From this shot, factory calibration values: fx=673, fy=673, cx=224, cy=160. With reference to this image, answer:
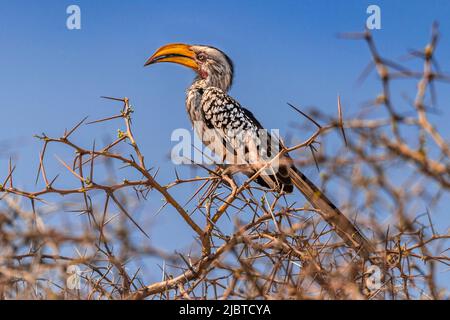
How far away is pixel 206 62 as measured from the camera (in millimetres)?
8203

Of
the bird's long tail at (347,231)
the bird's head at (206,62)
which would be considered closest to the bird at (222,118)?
the bird's head at (206,62)

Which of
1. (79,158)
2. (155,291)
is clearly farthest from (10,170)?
(155,291)

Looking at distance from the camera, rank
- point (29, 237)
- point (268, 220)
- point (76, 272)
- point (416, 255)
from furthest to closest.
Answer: point (268, 220)
point (416, 255)
point (76, 272)
point (29, 237)

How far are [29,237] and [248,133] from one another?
176 inches

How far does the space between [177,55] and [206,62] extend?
379mm

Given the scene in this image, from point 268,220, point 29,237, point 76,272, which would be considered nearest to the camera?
point 29,237

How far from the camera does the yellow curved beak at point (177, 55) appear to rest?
25.0 ft

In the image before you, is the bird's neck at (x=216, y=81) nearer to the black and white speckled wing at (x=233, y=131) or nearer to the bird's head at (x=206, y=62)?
the bird's head at (x=206, y=62)

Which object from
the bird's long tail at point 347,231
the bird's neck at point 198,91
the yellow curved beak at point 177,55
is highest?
the yellow curved beak at point 177,55

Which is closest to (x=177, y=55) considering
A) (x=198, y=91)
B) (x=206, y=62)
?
(x=206, y=62)

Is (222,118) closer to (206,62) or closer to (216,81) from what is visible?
(216,81)
